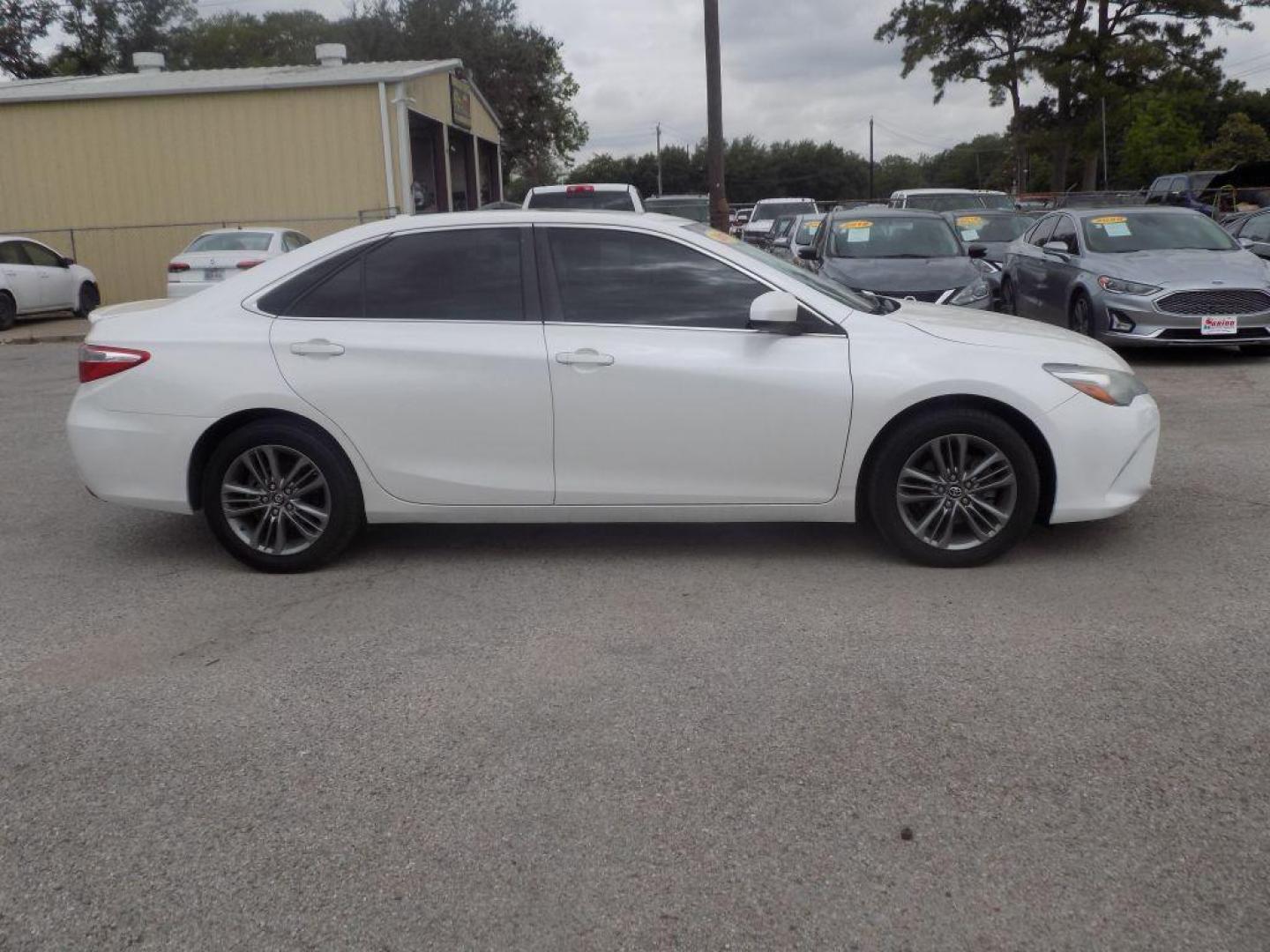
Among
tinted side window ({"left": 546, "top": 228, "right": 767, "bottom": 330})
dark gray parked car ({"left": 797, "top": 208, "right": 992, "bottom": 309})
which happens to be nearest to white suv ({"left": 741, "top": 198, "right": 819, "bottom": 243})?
dark gray parked car ({"left": 797, "top": 208, "right": 992, "bottom": 309})

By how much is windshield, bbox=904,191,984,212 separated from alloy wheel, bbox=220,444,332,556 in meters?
18.7

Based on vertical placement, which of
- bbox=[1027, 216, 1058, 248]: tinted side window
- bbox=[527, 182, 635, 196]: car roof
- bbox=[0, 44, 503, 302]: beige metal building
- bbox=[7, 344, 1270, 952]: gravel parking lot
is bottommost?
bbox=[7, 344, 1270, 952]: gravel parking lot

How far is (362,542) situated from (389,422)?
36.8 inches

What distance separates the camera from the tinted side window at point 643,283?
5.41m

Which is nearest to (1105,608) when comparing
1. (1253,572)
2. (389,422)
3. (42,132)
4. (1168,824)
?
(1253,572)

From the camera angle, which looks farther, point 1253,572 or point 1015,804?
point 1253,572

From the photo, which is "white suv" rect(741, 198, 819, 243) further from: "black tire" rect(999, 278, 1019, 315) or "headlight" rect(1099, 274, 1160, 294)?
"headlight" rect(1099, 274, 1160, 294)

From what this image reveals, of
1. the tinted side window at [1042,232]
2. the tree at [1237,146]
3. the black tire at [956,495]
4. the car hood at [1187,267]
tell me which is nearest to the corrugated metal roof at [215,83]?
the tinted side window at [1042,232]

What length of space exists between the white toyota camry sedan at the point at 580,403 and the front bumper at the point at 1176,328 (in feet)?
20.4

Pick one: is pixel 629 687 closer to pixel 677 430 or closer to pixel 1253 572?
pixel 677 430

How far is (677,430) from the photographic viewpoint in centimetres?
530

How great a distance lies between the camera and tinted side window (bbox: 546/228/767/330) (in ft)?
17.7

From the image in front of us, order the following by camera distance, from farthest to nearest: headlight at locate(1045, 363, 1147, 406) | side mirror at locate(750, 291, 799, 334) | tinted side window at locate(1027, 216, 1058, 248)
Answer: tinted side window at locate(1027, 216, 1058, 248) < headlight at locate(1045, 363, 1147, 406) < side mirror at locate(750, 291, 799, 334)

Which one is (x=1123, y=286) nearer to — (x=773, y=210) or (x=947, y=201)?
(x=947, y=201)
